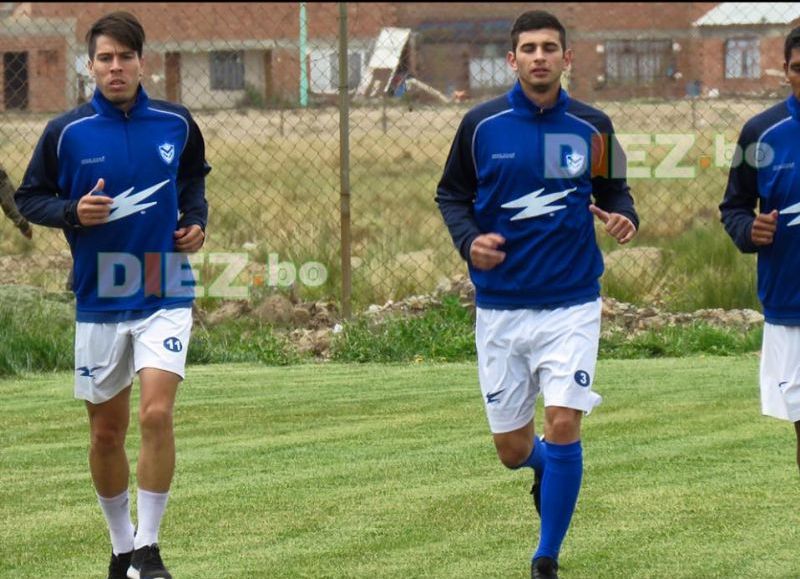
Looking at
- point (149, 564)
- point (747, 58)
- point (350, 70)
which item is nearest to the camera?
point (149, 564)

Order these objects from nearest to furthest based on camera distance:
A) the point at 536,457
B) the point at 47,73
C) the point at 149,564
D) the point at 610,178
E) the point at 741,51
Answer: the point at 149,564 → the point at 610,178 → the point at 536,457 → the point at 47,73 → the point at 741,51

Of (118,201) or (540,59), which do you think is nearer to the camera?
(118,201)

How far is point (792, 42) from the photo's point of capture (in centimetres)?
632

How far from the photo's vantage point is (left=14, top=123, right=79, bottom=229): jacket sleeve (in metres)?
6.36

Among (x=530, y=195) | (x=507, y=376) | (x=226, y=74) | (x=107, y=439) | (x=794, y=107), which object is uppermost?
(x=226, y=74)

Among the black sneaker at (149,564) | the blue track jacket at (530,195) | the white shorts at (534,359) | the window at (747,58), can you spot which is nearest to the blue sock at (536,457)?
the white shorts at (534,359)

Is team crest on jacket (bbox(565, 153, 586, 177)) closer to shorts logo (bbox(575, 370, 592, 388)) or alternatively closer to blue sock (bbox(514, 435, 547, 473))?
shorts logo (bbox(575, 370, 592, 388))

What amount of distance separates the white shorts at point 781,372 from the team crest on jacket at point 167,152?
2.32 meters

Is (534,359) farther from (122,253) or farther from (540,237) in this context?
(122,253)

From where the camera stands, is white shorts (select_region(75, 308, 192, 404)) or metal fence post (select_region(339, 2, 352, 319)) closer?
white shorts (select_region(75, 308, 192, 404))

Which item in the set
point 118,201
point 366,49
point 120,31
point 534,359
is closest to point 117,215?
point 118,201

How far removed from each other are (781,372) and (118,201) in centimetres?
253

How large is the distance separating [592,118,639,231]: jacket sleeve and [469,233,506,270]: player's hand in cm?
55

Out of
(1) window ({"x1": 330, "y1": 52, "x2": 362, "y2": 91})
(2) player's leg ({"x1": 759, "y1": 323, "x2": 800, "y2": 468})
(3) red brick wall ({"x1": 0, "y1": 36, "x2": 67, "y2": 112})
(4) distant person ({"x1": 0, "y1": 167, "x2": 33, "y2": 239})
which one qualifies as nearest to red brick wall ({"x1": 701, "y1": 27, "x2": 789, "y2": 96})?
(1) window ({"x1": 330, "y1": 52, "x2": 362, "y2": 91})
